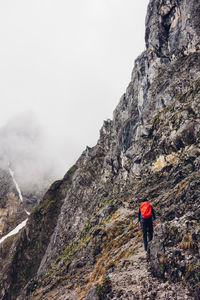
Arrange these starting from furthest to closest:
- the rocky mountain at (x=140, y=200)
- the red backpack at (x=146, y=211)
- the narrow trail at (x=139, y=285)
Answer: the red backpack at (x=146, y=211)
the rocky mountain at (x=140, y=200)
the narrow trail at (x=139, y=285)

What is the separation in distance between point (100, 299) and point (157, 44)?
50.7 m

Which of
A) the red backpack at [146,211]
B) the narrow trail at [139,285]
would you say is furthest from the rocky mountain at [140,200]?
the red backpack at [146,211]

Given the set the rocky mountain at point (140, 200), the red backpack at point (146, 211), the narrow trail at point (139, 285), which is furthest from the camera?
the red backpack at point (146, 211)

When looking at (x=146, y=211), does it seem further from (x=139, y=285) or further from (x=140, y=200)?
(x=140, y=200)

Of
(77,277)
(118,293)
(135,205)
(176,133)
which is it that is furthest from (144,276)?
(176,133)

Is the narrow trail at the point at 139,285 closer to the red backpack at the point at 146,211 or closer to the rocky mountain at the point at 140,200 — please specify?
the rocky mountain at the point at 140,200

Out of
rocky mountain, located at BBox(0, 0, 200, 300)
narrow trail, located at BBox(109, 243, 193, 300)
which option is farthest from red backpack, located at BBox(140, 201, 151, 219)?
narrow trail, located at BBox(109, 243, 193, 300)

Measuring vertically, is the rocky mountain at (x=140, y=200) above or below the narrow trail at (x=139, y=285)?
above

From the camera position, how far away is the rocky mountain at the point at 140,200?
11.2 m

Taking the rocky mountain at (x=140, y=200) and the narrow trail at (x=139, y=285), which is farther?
the rocky mountain at (x=140, y=200)

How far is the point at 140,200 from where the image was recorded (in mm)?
24359

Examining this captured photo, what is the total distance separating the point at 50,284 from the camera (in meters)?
22.1

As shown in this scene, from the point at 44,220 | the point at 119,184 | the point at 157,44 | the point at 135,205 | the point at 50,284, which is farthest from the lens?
the point at 44,220

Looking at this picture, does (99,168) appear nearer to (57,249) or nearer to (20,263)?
(57,249)
